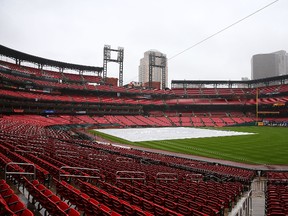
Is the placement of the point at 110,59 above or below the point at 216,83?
above

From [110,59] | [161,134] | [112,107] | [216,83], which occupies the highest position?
[110,59]

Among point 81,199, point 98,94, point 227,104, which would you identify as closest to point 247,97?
point 227,104

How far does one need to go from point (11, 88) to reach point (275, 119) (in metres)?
85.1

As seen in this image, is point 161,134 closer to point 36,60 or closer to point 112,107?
point 112,107

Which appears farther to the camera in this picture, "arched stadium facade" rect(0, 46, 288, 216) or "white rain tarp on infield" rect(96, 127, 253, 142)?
"white rain tarp on infield" rect(96, 127, 253, 142)

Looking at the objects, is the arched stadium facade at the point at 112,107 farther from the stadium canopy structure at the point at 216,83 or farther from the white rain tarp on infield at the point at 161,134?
the white rain tarp on infield at the point at 161,134

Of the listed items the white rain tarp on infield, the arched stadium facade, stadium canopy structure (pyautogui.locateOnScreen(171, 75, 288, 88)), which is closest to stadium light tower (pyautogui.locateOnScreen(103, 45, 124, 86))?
the arched stadium facade

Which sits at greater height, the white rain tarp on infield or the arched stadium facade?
the arched stadium facade

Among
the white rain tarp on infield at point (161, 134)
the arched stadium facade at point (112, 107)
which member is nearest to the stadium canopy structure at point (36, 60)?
the arched stadium facade at point (112, 107)

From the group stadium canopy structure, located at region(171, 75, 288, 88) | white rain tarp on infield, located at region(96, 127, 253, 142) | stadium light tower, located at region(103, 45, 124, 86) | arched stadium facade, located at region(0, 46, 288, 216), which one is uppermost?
stadium light tower, located at region(103, 45, 124, 86)

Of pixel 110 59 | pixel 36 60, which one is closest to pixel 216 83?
pixel 110 59

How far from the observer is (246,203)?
838 cm

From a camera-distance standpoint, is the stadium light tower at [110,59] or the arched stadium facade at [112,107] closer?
the arched stadium facade at [112,107]

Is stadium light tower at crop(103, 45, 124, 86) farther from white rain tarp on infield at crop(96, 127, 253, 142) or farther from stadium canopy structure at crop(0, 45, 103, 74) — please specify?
white rain tarp on infield at crop(96, 127, 253, 142)
